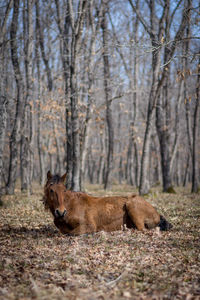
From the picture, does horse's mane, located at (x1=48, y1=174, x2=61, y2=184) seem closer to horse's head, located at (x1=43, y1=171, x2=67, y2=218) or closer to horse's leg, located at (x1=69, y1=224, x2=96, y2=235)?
horse's head, located at (x1=43, y1=171, x2=67, y2=218)

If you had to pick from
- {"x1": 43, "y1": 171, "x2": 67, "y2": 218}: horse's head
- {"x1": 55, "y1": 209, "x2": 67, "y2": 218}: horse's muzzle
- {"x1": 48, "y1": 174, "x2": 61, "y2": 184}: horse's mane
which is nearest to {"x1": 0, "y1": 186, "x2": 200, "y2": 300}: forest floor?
{"x1": 55, "y1": 209, "x2": 67, "y2": 218}: horse's muzzle

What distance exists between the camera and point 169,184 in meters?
22.1

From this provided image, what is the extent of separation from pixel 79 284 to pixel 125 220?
388 centimetres

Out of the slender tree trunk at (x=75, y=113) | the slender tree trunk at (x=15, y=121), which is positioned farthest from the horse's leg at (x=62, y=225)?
the slender tree trunk at (x=15, y=121)

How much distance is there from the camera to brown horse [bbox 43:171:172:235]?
7.89 meters

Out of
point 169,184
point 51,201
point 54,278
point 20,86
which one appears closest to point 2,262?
point 54,278

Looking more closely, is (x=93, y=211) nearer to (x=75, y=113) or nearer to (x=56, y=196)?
(x=56, y=196)

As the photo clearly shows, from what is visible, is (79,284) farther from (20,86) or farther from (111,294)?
(20,86)

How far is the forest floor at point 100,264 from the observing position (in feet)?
14.8

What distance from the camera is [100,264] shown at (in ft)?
19.2

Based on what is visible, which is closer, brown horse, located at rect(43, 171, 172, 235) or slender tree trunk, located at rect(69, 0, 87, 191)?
brown horse, located at rect(43, 171, 172, 235)

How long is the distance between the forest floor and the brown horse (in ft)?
1.07

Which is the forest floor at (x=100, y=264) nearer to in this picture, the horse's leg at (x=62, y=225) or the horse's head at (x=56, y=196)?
the horse's leg at (x=62, y=225)

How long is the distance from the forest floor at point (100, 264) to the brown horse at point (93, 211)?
0.33m
